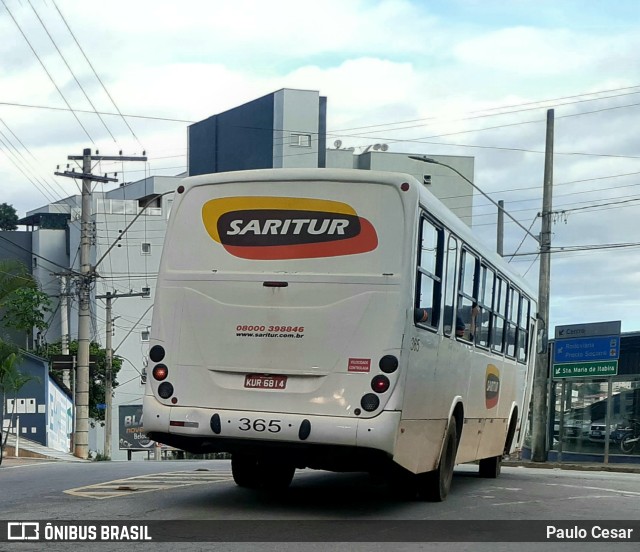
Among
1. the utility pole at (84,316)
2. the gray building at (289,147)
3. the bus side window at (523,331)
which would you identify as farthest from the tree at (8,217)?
the bus side window at (523,331)

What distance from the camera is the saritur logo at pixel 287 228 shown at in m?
10.5

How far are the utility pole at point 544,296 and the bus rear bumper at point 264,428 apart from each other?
22.4 metres

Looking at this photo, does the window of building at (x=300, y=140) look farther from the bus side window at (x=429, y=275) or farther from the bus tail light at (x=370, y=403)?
the bus tail light at (x=370, y=403)

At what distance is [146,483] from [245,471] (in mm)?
1949

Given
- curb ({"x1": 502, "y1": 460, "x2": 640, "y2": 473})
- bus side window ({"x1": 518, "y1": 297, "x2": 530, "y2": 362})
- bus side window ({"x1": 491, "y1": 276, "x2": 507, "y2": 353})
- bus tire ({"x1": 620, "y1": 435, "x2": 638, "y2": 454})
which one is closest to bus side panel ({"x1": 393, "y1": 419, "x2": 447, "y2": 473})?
bus side window ({"x1": 491, "y1": 276, "x2": 507, "y2": 353})

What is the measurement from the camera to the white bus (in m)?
10.1

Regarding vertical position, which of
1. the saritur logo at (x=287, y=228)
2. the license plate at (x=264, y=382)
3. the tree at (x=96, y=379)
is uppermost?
the saritur logo at (x=287, y=228)

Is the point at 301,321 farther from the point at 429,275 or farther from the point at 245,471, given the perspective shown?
the point at 245,471

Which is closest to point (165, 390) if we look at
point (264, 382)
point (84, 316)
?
point (264, 382)

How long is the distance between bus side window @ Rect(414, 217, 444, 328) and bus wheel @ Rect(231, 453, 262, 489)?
2.83 meters

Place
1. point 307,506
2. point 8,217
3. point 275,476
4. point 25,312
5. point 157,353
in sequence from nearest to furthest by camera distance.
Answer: point 157,353, point 307,506, point 275,476, point 25,312, point 8,217

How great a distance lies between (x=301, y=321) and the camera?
1034 cm

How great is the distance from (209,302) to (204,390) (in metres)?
0.85

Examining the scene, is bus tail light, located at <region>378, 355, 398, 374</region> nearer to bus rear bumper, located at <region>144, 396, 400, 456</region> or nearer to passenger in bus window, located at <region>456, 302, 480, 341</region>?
bus rear bumper, located at <region>144, 396, 400, 456</region>
